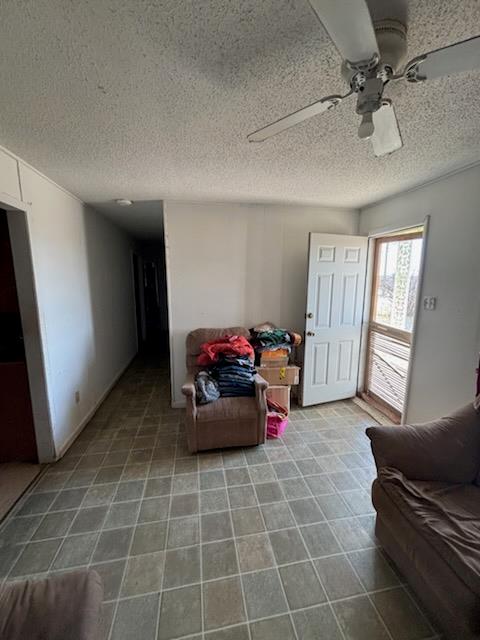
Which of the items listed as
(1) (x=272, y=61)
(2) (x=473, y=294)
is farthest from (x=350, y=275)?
(1) (x=272, y=61)

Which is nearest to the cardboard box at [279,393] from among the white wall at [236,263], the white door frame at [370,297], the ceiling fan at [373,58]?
the white wall at [236,263]

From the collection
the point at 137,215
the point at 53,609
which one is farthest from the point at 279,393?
the point at 137,215

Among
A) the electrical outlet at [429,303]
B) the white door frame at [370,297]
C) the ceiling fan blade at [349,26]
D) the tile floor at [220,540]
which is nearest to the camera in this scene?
the ceiling fan blade at [349,26]

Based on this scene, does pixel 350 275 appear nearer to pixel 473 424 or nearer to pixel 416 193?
pixel 416 193

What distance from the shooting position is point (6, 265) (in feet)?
6.67

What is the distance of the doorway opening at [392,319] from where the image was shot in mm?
2654

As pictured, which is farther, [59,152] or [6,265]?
[6,265]

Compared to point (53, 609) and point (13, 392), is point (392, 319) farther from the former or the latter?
point (13, 392)

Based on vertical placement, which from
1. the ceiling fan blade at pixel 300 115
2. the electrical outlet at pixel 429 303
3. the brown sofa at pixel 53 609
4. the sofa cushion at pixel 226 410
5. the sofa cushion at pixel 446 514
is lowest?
the sofa cushion at pixel 226 410

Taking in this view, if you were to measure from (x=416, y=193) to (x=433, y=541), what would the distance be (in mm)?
2552

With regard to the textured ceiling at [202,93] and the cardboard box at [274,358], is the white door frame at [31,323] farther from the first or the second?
the cardboard box at [274,358]

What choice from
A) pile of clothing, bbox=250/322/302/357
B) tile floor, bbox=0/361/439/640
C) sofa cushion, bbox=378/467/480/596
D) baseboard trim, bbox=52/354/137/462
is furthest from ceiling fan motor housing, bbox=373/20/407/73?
baseboard trim, bbox=52/354/137/462

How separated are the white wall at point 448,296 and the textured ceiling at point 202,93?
9.2 inches

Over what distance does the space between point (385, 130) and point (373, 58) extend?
35 cm
